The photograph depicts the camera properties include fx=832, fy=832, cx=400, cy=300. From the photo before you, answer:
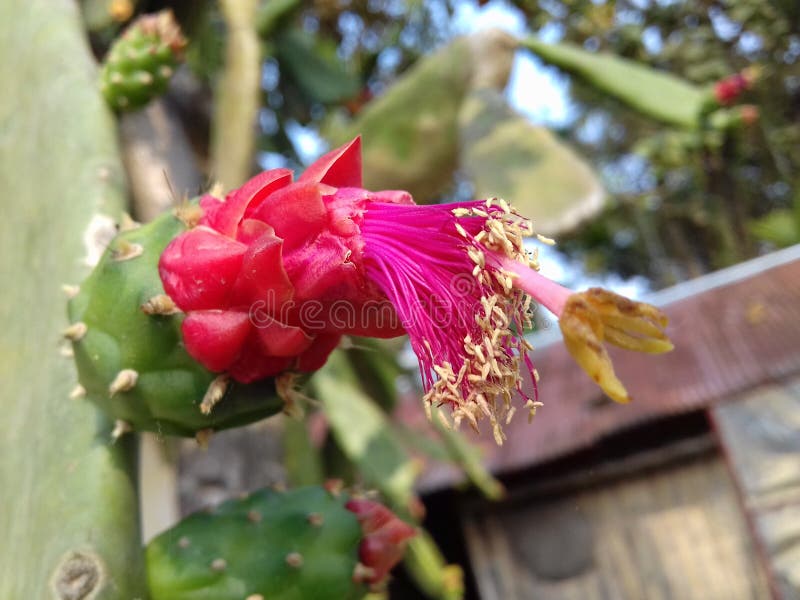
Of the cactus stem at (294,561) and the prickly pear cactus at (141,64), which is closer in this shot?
the cactus stem at (294,561)

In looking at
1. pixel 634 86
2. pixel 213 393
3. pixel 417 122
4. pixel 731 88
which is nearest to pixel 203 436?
pixel 213 393

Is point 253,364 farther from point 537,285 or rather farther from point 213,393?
point 537,285

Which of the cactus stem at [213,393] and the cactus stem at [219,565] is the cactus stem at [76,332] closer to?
the cactus stem at [213,393]

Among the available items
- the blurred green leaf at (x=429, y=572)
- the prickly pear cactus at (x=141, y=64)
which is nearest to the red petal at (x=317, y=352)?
the prickly pear cactus at (x=141, y=64)

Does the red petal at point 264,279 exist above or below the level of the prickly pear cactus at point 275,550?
above

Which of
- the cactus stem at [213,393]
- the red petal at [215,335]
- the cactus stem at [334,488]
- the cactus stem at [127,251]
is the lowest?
the cactus stem at [334,488]

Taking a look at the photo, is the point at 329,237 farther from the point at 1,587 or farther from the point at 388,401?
the point at 388,401
